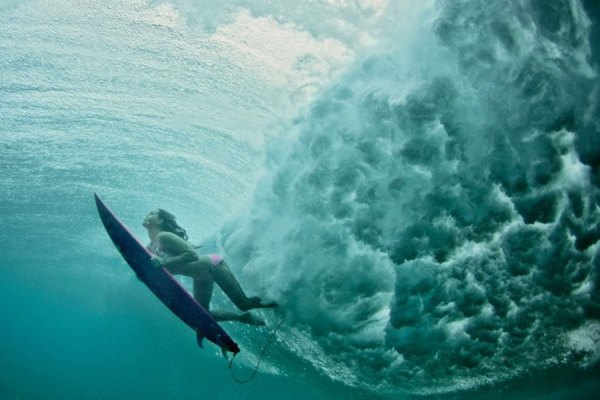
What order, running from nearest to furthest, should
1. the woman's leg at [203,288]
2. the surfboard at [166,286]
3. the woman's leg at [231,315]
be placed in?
the surfboard at [166,286] < the woman's leg at [231,315] < the woman's leg at [203,288]

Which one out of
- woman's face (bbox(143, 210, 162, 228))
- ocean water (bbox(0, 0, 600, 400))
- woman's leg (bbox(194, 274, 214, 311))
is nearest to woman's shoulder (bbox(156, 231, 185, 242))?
woman's face (bbox(143, 210, 162, 228))

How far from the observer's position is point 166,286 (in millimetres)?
6219

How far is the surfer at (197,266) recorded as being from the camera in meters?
5.97

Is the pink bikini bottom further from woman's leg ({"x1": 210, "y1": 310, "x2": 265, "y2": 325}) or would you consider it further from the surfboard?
woman's leg ({"x1": 210, "y1": 310, "x2": 265, "y2": 325})

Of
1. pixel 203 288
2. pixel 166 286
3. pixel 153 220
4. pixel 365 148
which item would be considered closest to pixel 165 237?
pixel 153 220

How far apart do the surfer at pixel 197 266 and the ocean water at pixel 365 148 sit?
110cm

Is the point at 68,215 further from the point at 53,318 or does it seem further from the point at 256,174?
the point at 53,318

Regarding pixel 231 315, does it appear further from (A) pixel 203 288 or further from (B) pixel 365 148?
(B) pixel 365 148

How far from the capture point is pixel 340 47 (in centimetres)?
588

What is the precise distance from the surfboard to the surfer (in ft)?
0.70

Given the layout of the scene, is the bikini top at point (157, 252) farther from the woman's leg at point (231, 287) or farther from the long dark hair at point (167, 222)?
the woman's leg at point (231, 287)

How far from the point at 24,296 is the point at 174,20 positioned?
168ft

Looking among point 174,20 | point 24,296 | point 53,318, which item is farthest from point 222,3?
point 53,318

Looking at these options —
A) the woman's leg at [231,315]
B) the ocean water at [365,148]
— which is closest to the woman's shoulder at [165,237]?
the woman's leg at [231,315]
